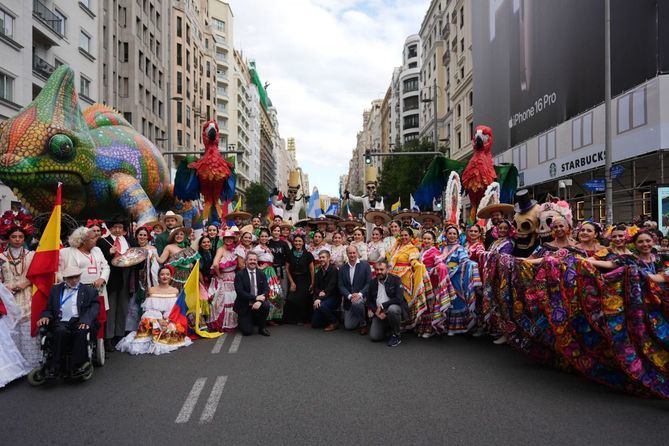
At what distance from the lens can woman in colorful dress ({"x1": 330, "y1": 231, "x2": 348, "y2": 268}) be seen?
8273 mm

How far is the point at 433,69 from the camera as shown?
158ft

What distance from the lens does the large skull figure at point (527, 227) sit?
612 cm

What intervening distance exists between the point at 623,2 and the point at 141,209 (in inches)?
591

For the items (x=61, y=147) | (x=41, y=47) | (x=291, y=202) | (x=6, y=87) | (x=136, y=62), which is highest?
(x=136, y=62)

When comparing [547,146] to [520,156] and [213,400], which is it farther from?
[213,400]

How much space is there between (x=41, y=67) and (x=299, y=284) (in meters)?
19.4

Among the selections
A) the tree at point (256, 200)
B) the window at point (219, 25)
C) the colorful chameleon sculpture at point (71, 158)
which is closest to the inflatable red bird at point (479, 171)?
the colorful chameleon sculpture at point (71, 158)

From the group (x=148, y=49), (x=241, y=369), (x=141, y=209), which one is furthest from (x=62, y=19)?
(x=241, y=369)

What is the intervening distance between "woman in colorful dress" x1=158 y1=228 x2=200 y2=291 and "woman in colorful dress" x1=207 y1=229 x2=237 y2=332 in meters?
0.42

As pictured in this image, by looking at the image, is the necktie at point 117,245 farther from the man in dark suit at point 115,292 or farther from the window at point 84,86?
the window at point 84,86

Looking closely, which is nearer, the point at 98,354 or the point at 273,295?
the point at 98,354

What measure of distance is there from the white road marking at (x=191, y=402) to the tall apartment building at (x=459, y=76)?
3171 centimetres

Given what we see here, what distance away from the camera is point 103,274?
5.78m

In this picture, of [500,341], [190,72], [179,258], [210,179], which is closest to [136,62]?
[190,72]
